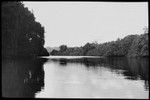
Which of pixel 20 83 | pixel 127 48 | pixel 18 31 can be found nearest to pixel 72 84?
pixel 20 83

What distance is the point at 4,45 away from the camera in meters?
46.2

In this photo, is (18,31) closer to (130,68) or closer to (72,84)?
(130,68)

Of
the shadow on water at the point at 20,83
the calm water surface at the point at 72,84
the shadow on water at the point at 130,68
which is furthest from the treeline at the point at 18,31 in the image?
the shadow on water at the point at 130,68

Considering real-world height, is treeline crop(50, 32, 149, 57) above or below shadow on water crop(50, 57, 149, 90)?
above

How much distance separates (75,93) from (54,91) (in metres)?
1.23

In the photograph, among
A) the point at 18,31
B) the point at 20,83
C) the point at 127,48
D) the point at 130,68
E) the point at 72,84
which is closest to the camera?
the point at 20,83

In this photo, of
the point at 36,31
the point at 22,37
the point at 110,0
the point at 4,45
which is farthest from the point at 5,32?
the point at 36,31

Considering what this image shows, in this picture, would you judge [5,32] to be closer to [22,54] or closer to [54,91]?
[22,54]

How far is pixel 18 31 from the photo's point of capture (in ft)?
195

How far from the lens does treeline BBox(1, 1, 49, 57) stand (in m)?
41.7

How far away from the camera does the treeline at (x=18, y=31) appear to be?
41.7 metres

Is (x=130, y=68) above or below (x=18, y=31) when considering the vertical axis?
below

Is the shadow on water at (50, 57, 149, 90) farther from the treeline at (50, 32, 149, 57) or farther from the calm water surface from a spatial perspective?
the treeline at (50, 32, 149, 57)

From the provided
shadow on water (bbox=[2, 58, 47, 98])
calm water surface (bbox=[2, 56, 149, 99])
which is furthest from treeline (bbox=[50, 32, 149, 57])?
shadow on water (bbox=[2, 58, 47, 98])
